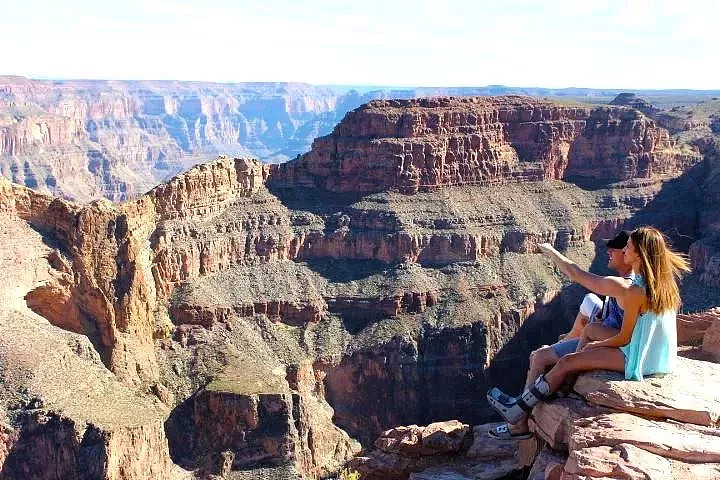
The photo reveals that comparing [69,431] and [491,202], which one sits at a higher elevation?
[491,202]

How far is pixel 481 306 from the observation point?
78000mm

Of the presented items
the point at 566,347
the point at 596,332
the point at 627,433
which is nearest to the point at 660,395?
the point at 627,433

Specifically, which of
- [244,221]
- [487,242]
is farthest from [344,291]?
[487,242]

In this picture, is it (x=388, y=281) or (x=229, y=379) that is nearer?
(x=229, y=379)

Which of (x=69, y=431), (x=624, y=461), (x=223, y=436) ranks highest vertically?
(x=624, y=461)

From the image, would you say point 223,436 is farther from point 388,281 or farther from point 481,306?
point 481,306

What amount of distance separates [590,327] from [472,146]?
75495 mm

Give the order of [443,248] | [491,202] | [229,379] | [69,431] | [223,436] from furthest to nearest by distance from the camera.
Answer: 1. [491,202]
2. [443,248]
3. [229,379]
4. [223,436]
5. [69,431]

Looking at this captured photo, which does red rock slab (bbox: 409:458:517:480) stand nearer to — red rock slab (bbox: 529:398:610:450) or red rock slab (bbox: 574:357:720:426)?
red rock slab (bbox: 529:398:610:450)

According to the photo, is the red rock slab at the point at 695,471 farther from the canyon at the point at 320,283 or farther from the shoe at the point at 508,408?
Answer: the canyon at the point at 320,283

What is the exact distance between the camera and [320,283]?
254 ft

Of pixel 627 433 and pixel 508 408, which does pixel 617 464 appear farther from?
pixel 508 408

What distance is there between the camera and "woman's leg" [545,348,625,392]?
1503 cm

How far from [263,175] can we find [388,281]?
1874cm
